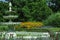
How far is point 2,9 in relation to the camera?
29.4m

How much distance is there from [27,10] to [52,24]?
6907 mm

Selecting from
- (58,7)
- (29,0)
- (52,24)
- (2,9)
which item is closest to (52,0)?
(58,7)

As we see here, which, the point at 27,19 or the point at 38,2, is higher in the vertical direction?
the point at 38,2

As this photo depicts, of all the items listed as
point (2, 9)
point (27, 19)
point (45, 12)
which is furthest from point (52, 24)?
point (2, 9)

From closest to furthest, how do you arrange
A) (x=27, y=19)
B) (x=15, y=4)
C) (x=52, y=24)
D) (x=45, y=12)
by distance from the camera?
(x=52, y=24) → (x=45, y=12) → (x=27, y=19) → (x=15, y=4)

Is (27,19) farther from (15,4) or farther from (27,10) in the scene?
(15,4)

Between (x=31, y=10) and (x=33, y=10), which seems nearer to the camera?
(x=33, y=10)

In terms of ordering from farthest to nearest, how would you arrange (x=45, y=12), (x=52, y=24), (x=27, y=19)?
1. (x=27, y=19)
2. (x=45, y=12)
3. (x=52, y=24)

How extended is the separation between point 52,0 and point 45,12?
5.30m

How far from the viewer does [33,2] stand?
28484 millimetres

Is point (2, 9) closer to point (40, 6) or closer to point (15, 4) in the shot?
point (15, 4)

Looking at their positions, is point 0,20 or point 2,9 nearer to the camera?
point 0,20

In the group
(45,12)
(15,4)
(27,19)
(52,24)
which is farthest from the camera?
(15,4)

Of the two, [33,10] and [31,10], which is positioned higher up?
[33,10]
